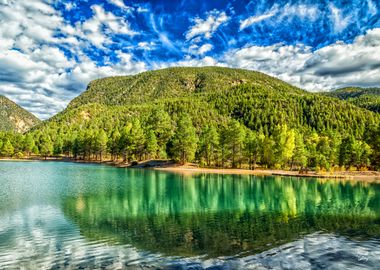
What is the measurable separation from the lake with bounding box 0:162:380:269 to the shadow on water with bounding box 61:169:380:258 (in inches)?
3.9

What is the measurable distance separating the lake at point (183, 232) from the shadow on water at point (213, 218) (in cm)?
10

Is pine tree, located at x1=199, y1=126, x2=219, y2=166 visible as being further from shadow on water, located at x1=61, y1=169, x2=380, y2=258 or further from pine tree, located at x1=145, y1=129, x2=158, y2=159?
shadow on water, located at x1=61, y1=169, x2=380, y2=258

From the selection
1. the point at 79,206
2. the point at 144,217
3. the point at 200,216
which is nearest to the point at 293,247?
the point at 200,216

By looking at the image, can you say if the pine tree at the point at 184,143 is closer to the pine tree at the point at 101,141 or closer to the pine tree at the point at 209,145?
the pine tree at the point at 209,145

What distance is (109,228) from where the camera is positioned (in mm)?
32469

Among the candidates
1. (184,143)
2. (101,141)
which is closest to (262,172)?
(184,143)

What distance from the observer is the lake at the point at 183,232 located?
2309 centimetres

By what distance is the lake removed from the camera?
23.1 metres

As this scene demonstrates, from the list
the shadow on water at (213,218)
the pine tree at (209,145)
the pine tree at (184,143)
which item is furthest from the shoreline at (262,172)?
the shadow on water at (213,218)

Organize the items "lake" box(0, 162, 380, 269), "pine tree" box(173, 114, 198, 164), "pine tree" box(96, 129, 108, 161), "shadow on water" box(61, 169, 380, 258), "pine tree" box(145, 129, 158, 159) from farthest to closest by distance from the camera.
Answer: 1. "pine tree" box(96, 129, 108, 161)
2. "pine tree" box(145, 129, 158, 159)
3. "pine tree" box(173, 114, 198, 164)
4. "shadow on water" box(61, 169, 380, 258)
5. "lake" box(0, 162, 380, 269)

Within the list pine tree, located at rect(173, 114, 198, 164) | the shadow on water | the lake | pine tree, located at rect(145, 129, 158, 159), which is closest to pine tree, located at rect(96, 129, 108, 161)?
pine tree, located at rect(145, 129, 158, 159)

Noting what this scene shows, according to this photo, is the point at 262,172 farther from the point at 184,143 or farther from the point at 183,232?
the point at 183,232

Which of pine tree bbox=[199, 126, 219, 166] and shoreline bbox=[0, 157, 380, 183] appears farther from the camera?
pine tree bbox=[199, 126, 219, 166]

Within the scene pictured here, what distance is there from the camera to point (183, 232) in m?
31.2
